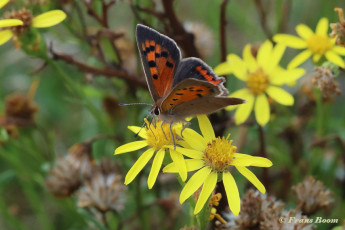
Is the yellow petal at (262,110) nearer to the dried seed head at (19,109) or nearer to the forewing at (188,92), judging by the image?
the forewing at (188,92)

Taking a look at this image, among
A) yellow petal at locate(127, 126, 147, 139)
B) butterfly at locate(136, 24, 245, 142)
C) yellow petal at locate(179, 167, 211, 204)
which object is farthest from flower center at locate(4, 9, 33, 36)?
yellow petal at locate(179, 167, 211, 204)

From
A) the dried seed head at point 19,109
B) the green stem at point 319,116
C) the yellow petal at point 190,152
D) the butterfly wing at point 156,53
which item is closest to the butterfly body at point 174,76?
the butterfly wing at point 156,53

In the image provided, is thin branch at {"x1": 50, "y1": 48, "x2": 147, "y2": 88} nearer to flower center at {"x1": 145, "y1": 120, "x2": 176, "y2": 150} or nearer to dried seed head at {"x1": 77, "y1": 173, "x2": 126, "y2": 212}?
dried seed head at {"x1": 77, "y1": 173, "x2": 126, "y2": 212}

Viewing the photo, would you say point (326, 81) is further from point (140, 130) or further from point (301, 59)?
point (140, 130)

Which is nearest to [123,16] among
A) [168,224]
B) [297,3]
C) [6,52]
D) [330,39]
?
[6,52]

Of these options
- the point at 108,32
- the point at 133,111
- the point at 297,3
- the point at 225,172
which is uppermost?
the point at 297,3

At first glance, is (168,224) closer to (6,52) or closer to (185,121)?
(185,121)
